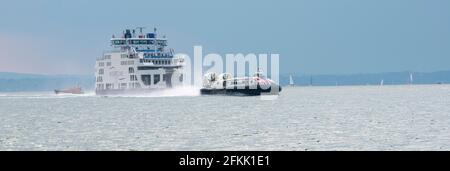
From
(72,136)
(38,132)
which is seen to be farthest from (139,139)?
(38,132)

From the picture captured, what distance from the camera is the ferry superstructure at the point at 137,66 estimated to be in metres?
161

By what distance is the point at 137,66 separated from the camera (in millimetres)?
A: 161000

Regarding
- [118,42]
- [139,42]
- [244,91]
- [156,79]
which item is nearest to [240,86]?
[244,91]

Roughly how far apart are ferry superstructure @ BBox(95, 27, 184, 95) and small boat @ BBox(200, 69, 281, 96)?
54.6ft

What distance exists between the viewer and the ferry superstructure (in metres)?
161

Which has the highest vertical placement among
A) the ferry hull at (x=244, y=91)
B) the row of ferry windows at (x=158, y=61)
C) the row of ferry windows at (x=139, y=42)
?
the row of ferry windows at (x=139, y=42)

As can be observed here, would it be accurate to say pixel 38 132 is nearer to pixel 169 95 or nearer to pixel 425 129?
pixel 425 129

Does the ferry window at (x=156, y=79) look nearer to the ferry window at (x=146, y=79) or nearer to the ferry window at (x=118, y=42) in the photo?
the ferry window at (x=146, y=79)

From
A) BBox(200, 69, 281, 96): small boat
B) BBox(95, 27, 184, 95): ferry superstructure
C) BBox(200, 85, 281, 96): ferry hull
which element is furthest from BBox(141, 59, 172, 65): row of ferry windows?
BBox(200, 85, 281, 96): ferry hull

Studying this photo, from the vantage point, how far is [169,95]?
16562 centimetres

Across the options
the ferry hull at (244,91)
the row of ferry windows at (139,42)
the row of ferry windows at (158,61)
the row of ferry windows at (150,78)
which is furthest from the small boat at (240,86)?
the row of ferry windows at (139,42)

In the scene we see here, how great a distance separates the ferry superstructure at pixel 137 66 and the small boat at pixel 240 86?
1664 cm
